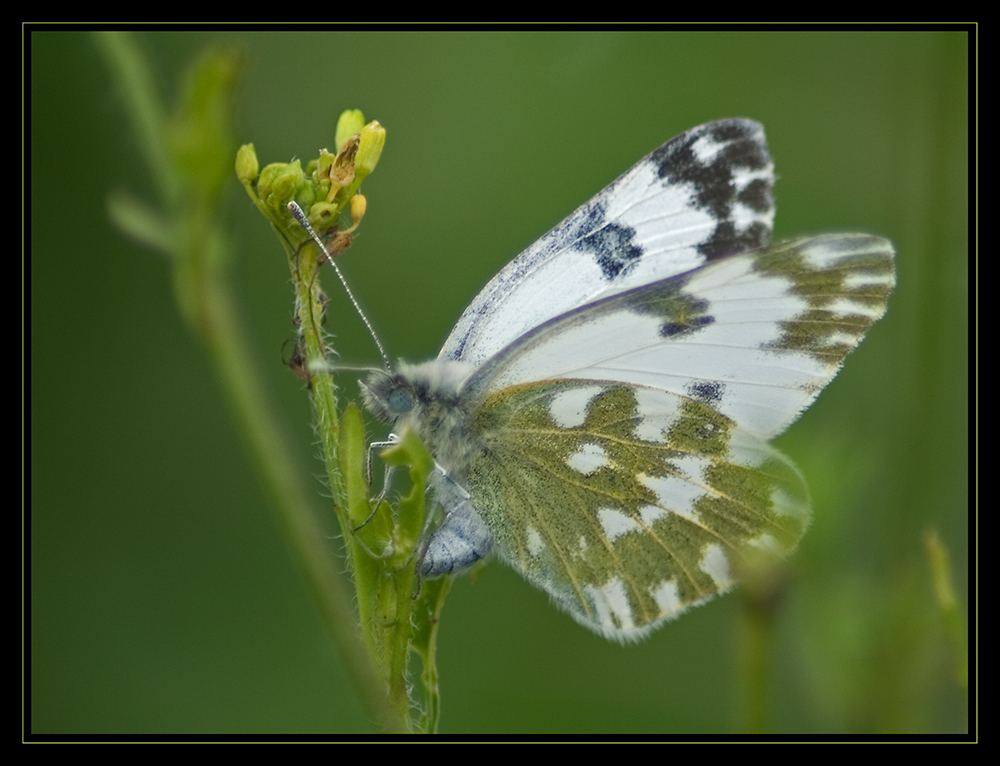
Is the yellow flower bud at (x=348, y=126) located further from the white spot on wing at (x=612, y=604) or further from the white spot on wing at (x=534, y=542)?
the white spot on wing at (x=612, y=604)

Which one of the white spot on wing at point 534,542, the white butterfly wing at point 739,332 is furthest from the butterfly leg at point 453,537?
the white butterfly wing at point 739,332

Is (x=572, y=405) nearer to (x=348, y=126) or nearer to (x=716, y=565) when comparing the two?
(x=716, y=565)

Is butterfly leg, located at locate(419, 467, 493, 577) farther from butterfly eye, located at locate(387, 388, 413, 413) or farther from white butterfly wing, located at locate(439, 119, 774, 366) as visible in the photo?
white butterfly wing, located at locate(439, 119, 774, 366)

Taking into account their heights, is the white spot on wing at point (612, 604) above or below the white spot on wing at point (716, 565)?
below

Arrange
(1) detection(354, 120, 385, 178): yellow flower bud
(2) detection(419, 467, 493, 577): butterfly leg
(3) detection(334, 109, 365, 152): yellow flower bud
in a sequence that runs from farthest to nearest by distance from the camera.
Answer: (2) detection(419, 467, 493, 577): butterfly leg < (3) detection(334, 109, 365, 152): yellow flower bud < (1) detection(354, 120, 385, 178): yellow flower bud

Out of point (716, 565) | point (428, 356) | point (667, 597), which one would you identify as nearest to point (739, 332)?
point (716, 565)

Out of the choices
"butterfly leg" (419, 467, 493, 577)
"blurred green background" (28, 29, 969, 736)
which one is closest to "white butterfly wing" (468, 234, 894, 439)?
"butterfly leg" (419, 467, 493, 577)
